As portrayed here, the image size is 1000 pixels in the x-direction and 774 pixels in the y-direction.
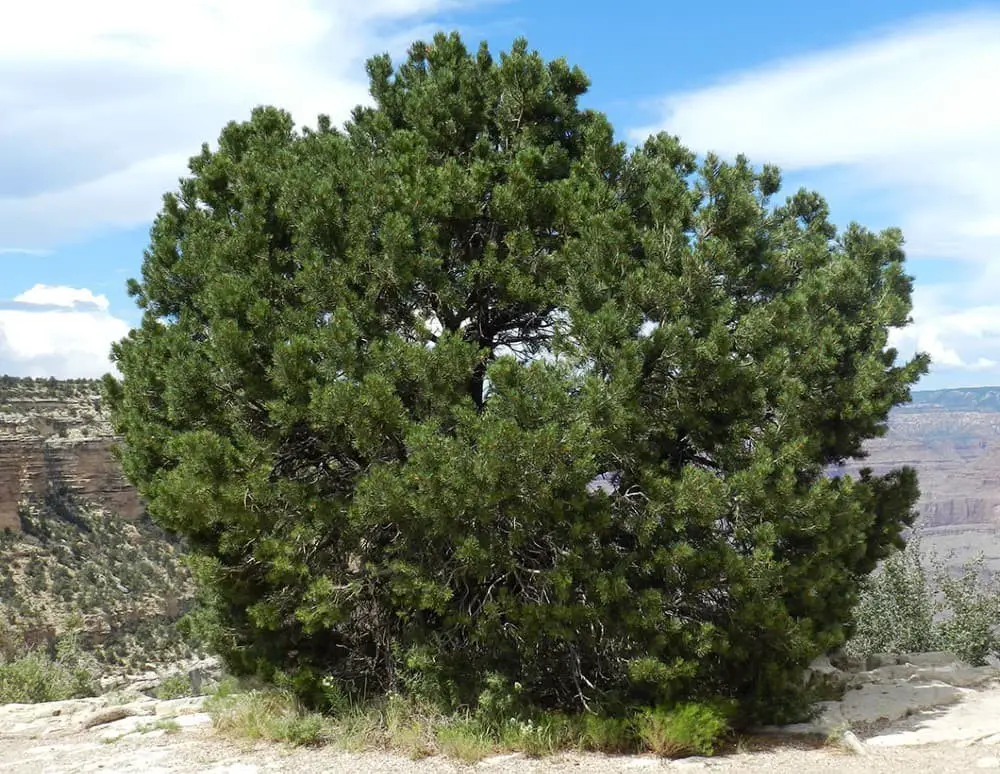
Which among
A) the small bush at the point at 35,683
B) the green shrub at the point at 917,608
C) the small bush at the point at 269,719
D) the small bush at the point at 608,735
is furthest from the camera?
the green shrub at the point at 917,608

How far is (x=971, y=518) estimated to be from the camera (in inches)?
6580

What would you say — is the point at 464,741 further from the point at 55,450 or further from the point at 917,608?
the point at 55,450

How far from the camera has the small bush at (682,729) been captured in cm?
902

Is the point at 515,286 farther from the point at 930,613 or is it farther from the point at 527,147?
the point at 930,613

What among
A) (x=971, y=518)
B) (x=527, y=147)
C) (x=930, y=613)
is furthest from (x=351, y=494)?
(x=971, y=518)

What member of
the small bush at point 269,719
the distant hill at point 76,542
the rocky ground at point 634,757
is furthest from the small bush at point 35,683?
the distant hill at point 76,542

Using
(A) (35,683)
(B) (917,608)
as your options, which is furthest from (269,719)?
(B) (917,608)

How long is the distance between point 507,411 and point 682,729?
3.44 m

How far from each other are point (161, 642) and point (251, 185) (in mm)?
36193

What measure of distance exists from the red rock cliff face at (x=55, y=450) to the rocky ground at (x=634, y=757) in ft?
143

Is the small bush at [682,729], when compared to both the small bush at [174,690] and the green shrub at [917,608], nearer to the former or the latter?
the green shrub at [917,608]

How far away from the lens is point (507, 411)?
8523mm

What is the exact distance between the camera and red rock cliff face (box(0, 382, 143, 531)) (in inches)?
2109

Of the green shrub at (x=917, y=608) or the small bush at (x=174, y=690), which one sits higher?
the green shrub at (x=917, y=608)
